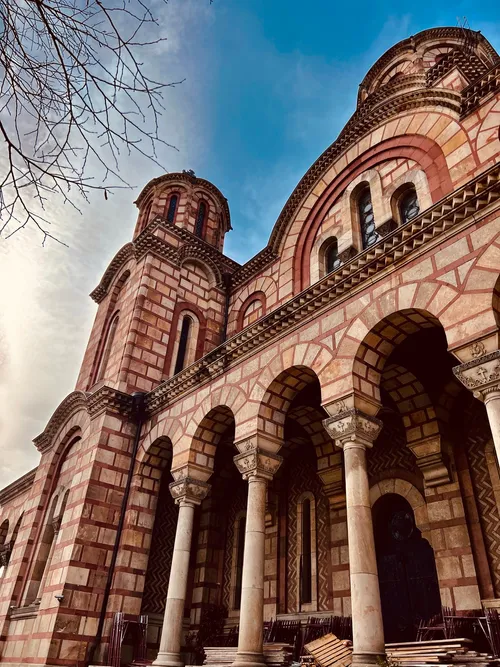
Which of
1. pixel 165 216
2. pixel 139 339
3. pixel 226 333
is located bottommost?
pixel 139 339

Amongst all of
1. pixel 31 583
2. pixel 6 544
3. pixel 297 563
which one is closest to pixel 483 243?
pixel 297 563

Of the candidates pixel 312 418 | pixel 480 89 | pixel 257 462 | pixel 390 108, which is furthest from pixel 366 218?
pixel 257 462

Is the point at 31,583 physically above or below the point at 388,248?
below

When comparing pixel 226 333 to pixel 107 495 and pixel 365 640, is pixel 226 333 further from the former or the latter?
pixel 365 640

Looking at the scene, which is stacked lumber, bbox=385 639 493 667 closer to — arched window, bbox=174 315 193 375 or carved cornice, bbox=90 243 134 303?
arched window, bbox=174 315 193 375

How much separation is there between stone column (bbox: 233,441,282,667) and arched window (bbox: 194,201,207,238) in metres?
11.1

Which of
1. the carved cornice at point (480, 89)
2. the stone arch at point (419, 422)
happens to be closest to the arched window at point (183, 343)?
the stone arch at point (419, 422)

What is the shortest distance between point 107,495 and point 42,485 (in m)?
3.67

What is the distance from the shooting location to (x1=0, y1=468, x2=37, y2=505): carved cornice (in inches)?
746

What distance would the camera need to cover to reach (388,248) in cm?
805

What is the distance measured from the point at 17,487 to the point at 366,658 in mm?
17427

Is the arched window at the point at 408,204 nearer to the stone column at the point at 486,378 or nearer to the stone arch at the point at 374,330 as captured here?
the stone arch at the point at 374,330

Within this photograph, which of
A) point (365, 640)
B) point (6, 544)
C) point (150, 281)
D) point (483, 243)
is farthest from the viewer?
point (6, 544)

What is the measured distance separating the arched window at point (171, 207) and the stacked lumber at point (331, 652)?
14266 millimetres
